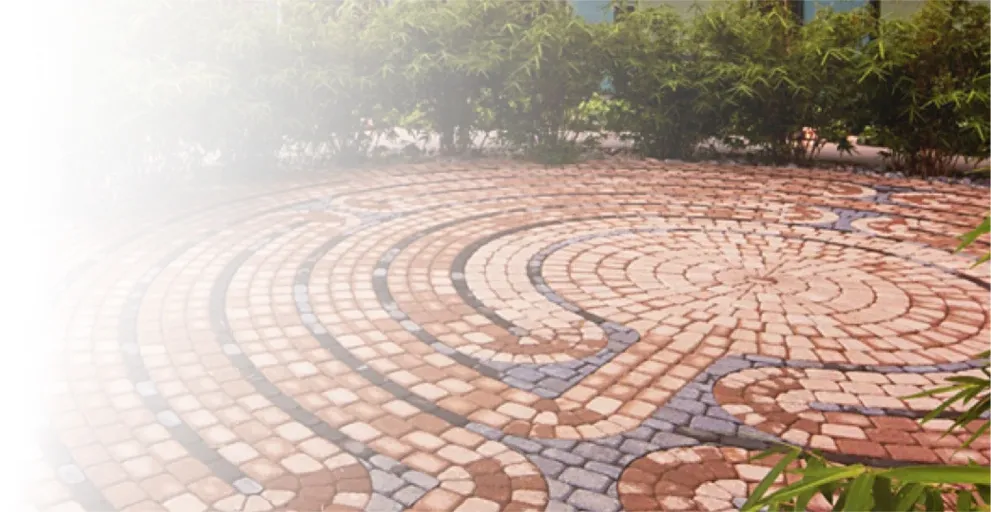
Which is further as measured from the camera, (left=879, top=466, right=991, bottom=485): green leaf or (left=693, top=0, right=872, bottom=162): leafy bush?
(left=693, top=0, right=872, bottom=162): leafy bush

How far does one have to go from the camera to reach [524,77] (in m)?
10.9

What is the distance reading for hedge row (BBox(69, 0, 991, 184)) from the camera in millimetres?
8711

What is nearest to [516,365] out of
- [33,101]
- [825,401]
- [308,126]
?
[825,401]

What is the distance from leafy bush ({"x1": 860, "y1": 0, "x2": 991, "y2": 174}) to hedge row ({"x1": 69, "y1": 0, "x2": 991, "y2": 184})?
0.02 metres

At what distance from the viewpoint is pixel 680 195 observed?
8.84 m

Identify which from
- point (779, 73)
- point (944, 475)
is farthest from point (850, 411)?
point (779, 73)

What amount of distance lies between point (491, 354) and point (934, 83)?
8005 millimetres

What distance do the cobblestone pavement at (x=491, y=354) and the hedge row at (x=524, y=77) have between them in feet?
5.32

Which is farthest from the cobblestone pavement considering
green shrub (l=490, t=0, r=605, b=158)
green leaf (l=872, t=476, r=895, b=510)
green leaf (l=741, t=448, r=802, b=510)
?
green shrub (l=490, t=0, r=605, b=158)

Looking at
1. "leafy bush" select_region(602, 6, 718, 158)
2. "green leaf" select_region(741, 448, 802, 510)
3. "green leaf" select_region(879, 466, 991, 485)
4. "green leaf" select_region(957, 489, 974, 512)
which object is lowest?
"green leaf" select_region(741, 448, 802, 510)

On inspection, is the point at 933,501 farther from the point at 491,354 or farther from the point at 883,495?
the point at 491,354

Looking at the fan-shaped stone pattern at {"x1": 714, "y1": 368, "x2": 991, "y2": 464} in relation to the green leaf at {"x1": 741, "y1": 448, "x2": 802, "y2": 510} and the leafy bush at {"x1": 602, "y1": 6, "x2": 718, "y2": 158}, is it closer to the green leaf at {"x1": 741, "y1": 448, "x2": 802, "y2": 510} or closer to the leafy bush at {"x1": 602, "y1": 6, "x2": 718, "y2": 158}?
the green leaf at {"x1": 741, "y1": 448, "x2": 802, "y2": 510}

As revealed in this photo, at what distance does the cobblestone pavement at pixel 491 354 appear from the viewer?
321 cm

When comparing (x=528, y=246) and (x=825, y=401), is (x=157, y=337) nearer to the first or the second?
(x=528, y=246)
